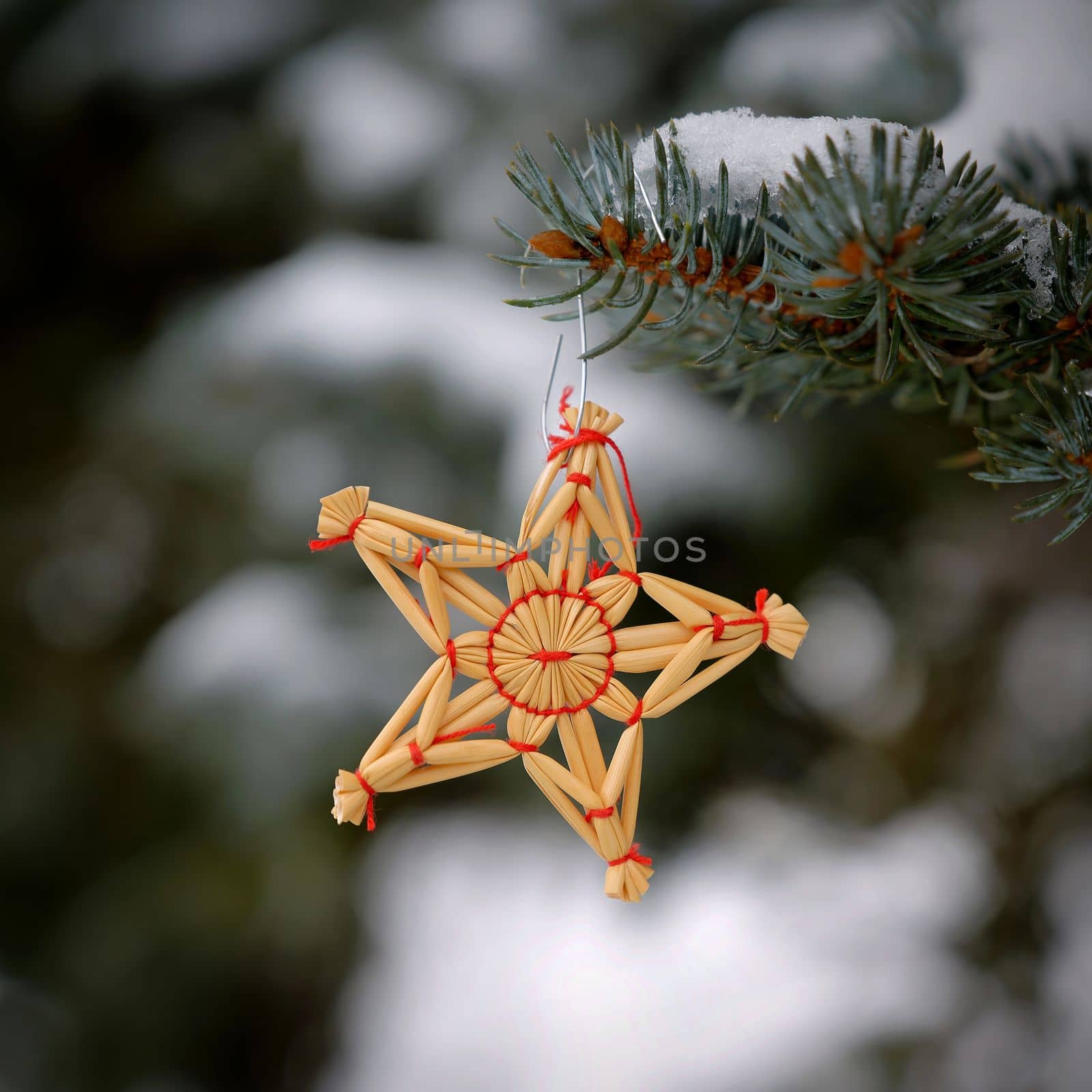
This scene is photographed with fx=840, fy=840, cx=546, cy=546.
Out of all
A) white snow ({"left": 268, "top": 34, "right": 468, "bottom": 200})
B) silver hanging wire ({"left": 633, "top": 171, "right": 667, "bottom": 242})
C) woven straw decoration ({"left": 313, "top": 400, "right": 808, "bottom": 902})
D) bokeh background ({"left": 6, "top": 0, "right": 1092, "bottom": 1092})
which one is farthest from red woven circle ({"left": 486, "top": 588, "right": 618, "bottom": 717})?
white snow ({"left": 268, "top": 34, "right": 468, "bottom": 200})

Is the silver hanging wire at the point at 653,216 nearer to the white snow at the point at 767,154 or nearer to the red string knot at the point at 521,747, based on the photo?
the white snow at the point at 767,154

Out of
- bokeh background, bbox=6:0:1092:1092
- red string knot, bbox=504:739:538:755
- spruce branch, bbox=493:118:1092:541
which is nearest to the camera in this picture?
spruce branch, bbox=493:118:1092:541

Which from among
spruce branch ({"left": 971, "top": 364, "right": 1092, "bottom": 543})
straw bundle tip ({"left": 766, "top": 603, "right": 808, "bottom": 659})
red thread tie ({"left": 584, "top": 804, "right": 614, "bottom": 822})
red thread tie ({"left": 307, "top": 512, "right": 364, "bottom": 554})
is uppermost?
spruce branch ({"left": 971, "top": 364, "right": 1092, "bottom": 543})

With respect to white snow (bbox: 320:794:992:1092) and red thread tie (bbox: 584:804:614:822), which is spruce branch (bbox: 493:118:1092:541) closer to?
red thread tie (bbox: 584:804:614:822)

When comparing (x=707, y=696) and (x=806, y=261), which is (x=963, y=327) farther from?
(x=707, y=696)

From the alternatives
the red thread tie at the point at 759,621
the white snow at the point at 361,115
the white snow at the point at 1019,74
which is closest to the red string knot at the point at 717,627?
the red thread tie at the point at 759,621

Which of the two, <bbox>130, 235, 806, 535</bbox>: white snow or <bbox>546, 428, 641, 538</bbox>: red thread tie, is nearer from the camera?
<bbox>546, 428, 641, 538</bbox>: red thread tie

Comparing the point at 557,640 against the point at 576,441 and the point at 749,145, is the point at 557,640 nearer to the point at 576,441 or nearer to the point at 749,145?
the point at 576,441

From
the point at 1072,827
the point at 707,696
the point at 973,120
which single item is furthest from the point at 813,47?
the point at 1072,827
